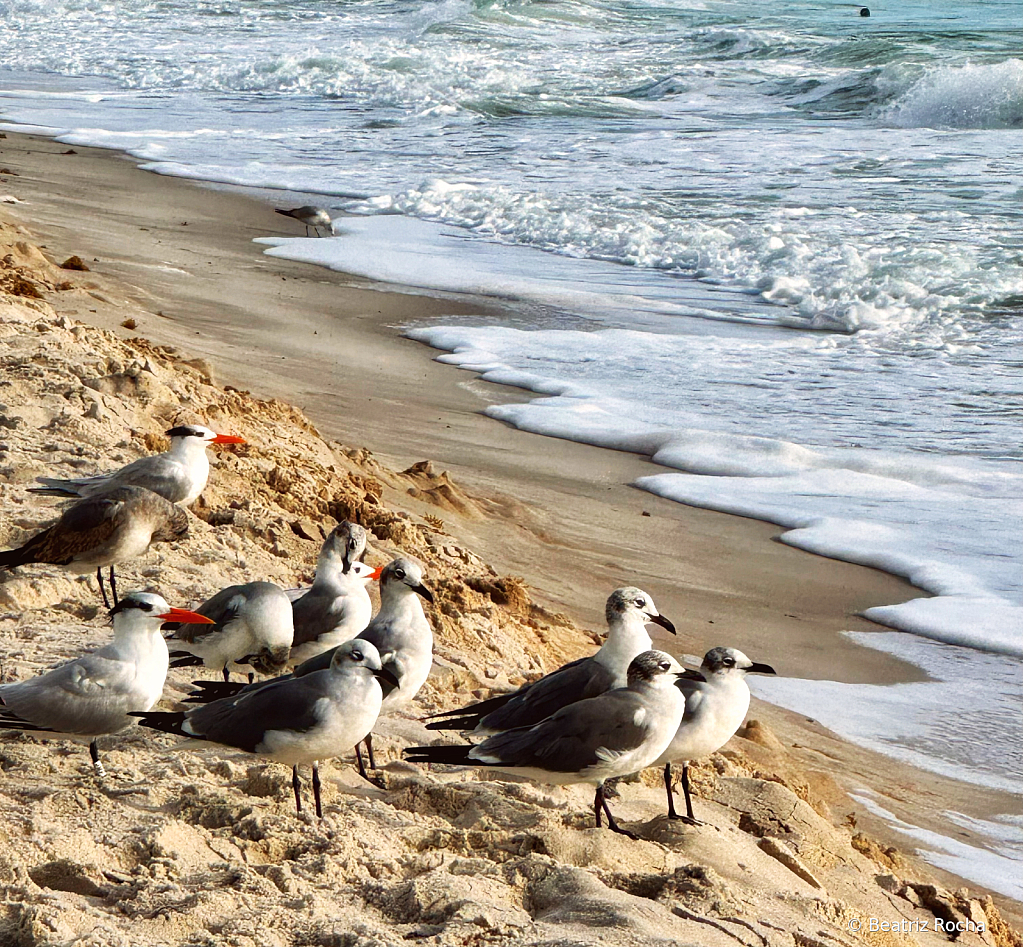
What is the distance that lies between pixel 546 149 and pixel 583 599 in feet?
42.4

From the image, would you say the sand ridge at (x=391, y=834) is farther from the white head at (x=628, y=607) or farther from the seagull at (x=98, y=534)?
the white head at (x=628, y=607)

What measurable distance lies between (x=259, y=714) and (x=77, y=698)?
0.48 m

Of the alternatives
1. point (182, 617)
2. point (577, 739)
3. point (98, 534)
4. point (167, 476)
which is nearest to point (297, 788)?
point (182, 617)

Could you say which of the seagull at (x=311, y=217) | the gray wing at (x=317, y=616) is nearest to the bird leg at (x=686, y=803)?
the gray wing at (x=317, y=616)

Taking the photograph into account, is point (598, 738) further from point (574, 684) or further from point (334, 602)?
point (334, 602)

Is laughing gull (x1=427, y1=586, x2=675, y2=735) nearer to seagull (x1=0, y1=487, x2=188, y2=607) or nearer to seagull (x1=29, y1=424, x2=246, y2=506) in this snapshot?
seagull (x1=0, y1=487, x2=188, y2=607)

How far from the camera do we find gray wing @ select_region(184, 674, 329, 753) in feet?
10.9

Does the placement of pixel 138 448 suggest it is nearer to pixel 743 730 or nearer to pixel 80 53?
pixel 743 730

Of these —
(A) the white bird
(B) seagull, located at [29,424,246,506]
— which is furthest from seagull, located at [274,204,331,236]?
(A) the white bird

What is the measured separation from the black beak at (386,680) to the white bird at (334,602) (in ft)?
1.62

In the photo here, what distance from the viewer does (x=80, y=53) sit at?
88.8 ft

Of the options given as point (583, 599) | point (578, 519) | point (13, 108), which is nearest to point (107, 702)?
point (583, 599)

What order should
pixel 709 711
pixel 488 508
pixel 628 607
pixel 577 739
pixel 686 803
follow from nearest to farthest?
pixel 577 739
pixel 709 711
pixel 686 803
pixel 628 607
pixel 488 508

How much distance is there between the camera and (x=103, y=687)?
135 inches
